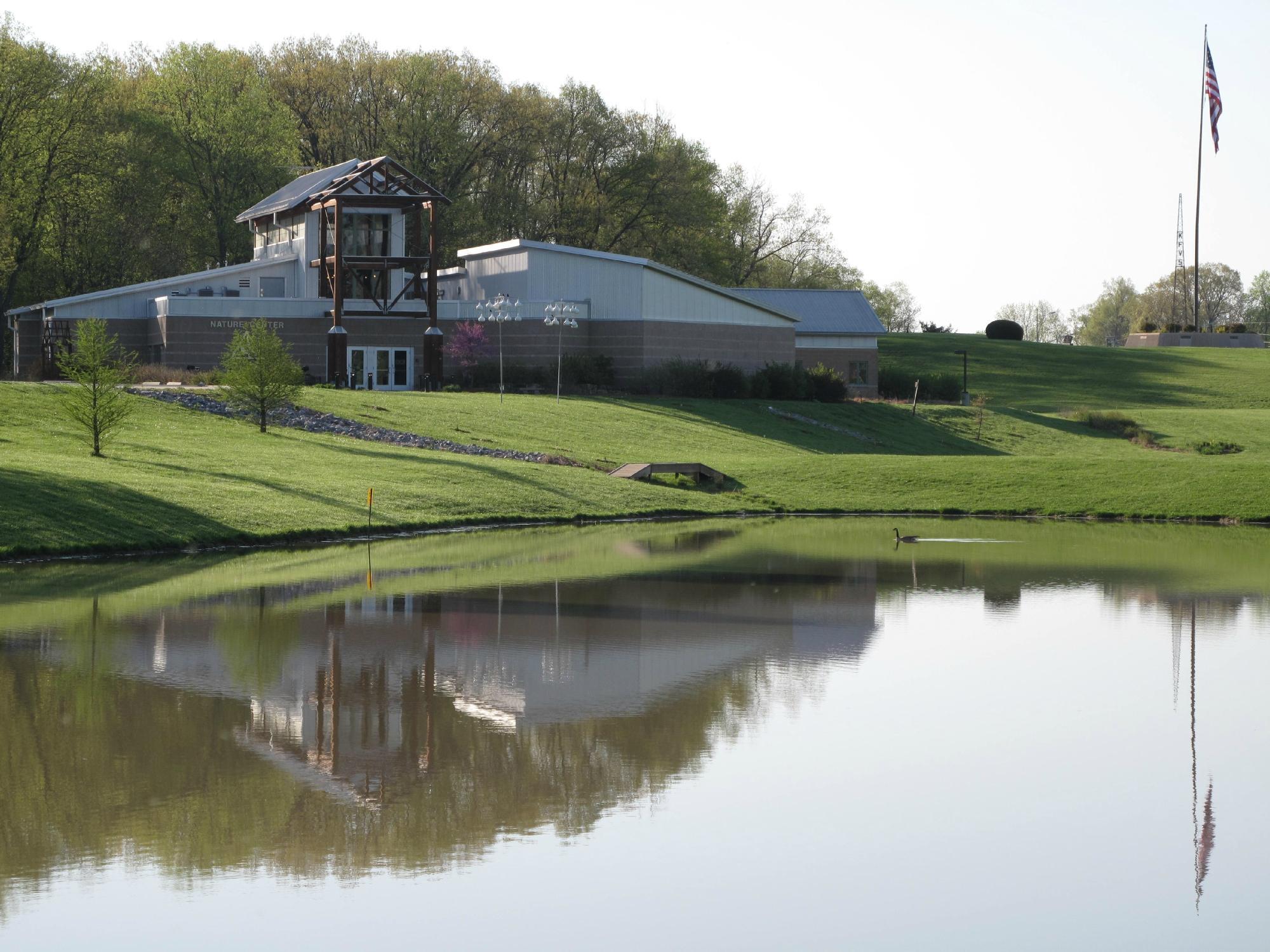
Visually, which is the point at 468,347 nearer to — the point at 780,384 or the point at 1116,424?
the point at 780,384

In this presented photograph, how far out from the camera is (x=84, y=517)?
27094 mm

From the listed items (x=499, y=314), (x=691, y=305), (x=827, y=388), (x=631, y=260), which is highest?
(x=631, y=260)

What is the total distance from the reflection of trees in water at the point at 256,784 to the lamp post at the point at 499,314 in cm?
4465

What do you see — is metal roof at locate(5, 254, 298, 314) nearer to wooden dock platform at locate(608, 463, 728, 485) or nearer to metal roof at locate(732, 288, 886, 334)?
metal roof at locate(732, 288, 886, 334)

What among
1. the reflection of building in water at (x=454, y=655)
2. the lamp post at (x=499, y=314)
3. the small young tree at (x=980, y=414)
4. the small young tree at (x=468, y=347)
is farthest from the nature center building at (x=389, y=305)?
the reflection of building in water at (x=454, y=655)

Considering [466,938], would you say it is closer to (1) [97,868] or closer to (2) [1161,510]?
(1) [97,868]

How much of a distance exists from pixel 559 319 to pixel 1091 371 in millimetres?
43229

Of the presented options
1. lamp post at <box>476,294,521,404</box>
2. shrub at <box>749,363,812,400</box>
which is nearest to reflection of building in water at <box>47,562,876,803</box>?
lamp post at <box>476,294,521,404</box>

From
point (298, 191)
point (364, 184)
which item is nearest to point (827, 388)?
point (364, 184)

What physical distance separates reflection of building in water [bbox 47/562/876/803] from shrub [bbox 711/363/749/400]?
38574 millimetres

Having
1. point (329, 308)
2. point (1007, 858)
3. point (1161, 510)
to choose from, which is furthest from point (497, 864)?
point (329, 308)

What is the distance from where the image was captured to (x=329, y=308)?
59.9 meters

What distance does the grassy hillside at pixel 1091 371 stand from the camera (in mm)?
80688

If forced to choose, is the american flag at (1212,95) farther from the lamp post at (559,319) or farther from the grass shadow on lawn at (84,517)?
the grass shadow on lawn at (84,517)
